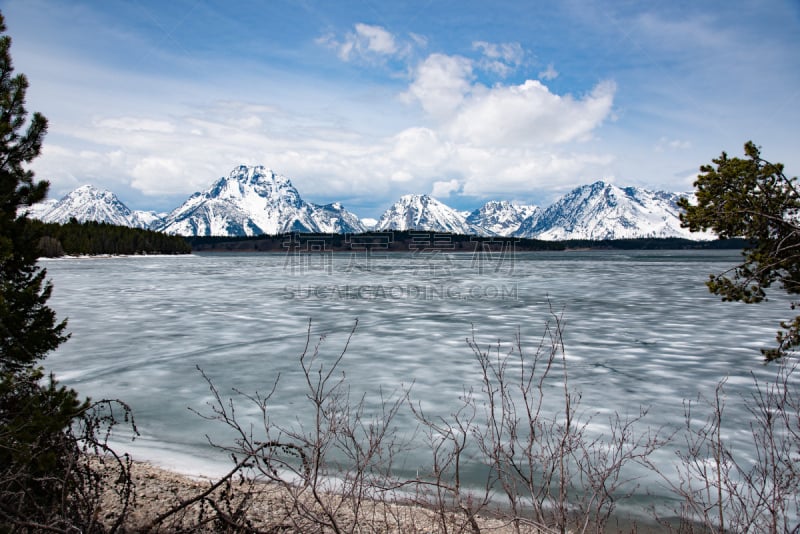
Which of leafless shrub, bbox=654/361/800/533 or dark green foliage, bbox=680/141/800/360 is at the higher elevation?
dark green foliage, bbox=680/141/800/360

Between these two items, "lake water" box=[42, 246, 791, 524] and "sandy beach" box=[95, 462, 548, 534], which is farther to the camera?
"lake water" box=[42, 246, 791, 524]

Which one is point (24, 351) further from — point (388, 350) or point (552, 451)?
point (388, 350)

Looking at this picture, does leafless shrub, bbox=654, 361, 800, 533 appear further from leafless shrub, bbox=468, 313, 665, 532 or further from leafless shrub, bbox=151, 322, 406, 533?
leafless shrub, bbox=151, 322, 406, 533

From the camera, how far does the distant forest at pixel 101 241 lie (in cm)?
11500

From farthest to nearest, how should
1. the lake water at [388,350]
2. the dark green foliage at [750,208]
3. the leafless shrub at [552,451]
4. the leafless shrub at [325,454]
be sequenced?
the lake water at [388,350] < the dark green foliage at [750,208] < the leafless shrub at [325,454] < the leafless shrub at [552,451]

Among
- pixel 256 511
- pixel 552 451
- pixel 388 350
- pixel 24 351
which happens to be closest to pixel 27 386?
pixel 24 351

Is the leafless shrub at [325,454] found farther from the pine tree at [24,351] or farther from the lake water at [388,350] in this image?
the pine tree at [24,351]

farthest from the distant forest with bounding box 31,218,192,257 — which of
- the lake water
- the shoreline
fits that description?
the shoreline

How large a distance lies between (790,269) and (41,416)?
10.5m

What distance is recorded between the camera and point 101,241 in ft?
440

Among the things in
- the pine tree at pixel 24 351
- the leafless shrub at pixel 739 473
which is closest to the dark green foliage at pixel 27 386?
the pine tree at pixel 24 351

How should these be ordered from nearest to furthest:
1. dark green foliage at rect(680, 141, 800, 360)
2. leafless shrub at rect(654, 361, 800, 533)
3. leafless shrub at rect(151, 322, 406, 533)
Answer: leafless shrub at rect(654, 361, 800, 533), leafless shrub at rect(151, 322, 406, 533), dark green foliage at rect(680, 141, 800, 360)

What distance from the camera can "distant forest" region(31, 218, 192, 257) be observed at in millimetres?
115000

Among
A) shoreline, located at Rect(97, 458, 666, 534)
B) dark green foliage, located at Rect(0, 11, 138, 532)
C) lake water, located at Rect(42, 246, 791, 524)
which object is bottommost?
lake water, located at Rect(42, 246, 791, 524)
